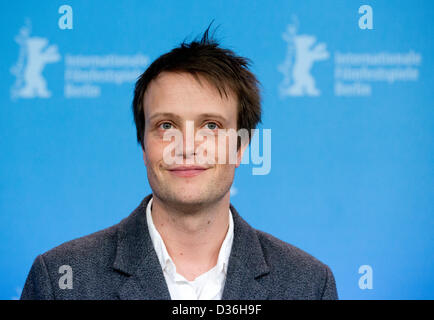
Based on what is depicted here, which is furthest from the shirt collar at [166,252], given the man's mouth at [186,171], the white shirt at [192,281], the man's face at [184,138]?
the man's mouth at [186,171]

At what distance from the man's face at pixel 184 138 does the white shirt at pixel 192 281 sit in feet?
0.61

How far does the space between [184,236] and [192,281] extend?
17 cm

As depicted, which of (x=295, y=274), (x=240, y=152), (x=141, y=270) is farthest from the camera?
(x=240, y=152)

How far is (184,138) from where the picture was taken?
7.11 ft

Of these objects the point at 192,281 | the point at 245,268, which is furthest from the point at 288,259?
the point at 192,281

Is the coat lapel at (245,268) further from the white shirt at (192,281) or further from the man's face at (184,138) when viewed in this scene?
the man's face at (184,138)

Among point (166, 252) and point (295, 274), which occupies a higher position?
point (166, 252)

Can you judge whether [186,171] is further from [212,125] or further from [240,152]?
[240,152]

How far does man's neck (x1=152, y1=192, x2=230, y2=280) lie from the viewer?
2.22m

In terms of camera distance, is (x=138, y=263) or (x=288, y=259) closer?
(x=138, y=263)

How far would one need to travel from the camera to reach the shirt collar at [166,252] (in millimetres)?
2205

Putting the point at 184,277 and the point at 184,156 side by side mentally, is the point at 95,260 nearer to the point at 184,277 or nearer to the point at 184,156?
the point at 184,277

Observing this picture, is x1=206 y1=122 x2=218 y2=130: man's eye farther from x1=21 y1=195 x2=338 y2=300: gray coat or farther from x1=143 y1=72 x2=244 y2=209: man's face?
x1=21 y1=195 x2=338 y2=300: gray coat

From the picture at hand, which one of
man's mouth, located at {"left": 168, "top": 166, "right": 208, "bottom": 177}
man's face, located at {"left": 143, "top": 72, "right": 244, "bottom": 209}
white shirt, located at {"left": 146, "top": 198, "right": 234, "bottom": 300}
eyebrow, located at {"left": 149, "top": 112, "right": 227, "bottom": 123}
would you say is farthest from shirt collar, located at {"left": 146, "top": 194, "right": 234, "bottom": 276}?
eyebrow, located at {"left": 149, "top": 112, "right": 227, "bottom": 123}
